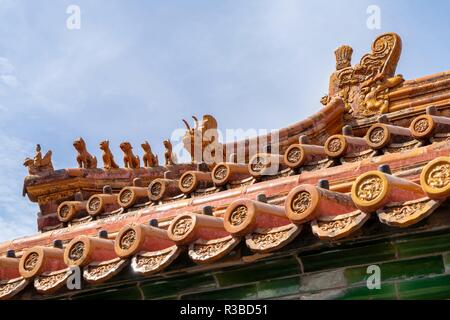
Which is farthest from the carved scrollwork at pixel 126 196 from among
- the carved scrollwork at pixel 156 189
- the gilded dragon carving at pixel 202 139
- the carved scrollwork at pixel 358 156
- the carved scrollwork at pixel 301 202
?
the carved scrollwork at pixel 301 202

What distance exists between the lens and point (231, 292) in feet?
16.8

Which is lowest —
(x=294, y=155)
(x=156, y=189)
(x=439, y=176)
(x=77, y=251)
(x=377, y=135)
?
(x=77, y=251)

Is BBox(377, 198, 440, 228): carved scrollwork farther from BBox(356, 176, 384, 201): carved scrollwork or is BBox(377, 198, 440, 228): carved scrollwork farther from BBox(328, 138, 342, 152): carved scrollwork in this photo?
BBox(328, 138, 342, 152): carved scrollwork

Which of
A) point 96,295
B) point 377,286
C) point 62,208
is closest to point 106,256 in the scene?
point 96,295

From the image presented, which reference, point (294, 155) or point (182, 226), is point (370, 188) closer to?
point (182, 226)

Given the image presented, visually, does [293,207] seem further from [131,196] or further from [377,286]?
[131,196]

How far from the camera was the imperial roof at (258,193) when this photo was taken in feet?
14.6

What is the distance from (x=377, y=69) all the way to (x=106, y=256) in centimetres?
476

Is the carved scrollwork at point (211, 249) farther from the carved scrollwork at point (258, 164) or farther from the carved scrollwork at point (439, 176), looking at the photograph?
the carved scrollwork at point (258, 164)

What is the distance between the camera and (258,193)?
249 inches

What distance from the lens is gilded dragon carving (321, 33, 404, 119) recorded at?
8.90 meters

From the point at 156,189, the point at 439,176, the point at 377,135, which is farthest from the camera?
the point at 156,189

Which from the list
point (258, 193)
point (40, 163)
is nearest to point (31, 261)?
point (258, 193)

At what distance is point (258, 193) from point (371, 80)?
3.27 metres
